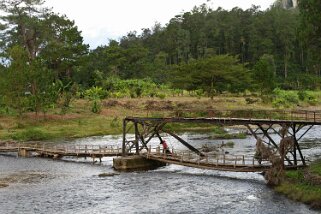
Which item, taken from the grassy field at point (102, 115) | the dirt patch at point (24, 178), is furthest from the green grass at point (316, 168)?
the grassy field at point (102, 115)

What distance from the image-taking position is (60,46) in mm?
96688

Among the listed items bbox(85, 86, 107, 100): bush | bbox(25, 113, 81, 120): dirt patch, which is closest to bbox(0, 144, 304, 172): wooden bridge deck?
bbox(25, 113, 81, 120): dirt patch

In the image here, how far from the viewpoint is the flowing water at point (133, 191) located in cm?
3353

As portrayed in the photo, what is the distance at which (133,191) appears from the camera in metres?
38.8

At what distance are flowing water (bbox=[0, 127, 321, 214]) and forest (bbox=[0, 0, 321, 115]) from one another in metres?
17.3

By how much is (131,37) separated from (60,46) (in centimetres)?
9387

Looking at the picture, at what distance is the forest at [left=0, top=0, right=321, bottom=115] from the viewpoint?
254 ft

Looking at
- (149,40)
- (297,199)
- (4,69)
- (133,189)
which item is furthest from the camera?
(149,40)

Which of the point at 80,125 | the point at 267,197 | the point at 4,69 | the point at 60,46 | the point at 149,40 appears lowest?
the point at 267,197

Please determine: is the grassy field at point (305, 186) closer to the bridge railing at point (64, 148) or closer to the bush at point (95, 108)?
the bridge railing at point (64, 148)

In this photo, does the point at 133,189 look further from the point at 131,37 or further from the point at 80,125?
the point at 131,37

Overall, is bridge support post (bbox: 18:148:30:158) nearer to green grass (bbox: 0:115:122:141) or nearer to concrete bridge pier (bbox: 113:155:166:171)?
green grass (bbox: 0:115:122:141)

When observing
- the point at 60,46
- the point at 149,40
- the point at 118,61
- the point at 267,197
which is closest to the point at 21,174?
the point at 267,197

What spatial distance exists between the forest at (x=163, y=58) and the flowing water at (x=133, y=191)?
56.6 feet
